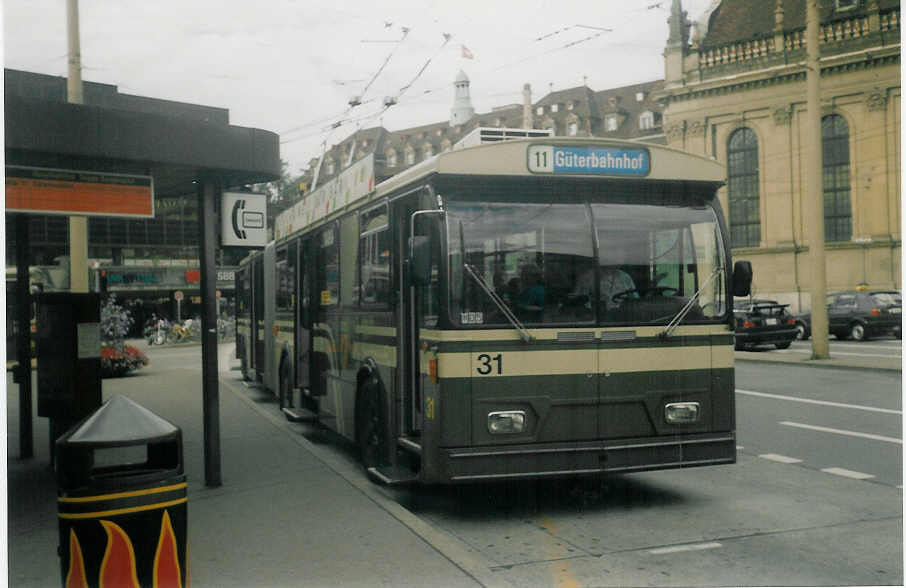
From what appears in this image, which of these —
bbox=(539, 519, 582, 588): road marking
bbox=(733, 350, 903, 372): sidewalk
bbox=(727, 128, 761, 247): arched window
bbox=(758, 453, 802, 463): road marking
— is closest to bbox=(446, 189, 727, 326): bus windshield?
bbox=(539, 519, 582, 588): road marking

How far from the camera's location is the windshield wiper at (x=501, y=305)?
6.59 m

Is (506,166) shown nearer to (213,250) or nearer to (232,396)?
(213,250)

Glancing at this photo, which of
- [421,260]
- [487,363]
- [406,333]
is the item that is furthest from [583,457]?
[421,260]

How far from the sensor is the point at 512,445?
6.59 metres

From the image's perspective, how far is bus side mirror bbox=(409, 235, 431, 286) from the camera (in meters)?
6.38

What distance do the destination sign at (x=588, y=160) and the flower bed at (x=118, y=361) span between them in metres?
16.9

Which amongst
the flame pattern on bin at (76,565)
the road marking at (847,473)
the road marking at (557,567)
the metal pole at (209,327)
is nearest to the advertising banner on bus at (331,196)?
the metal pole at (209,327)

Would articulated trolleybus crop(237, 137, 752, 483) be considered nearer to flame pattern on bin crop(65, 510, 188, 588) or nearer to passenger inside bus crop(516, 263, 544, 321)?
passenger inside bus crop(516, 263, 544, 321)

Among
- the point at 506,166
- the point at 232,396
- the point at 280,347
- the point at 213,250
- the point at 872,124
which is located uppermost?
the point at 872,124

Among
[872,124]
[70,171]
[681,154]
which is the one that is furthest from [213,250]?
[872,124]

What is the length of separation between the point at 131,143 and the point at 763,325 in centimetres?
1946

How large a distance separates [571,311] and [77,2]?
4413 millimetres

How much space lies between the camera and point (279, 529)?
649cm

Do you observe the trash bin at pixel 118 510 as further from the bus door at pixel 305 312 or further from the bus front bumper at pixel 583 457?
the bus door at pixel 305 312
